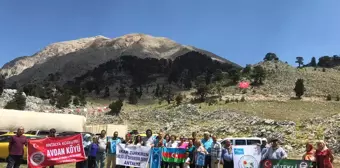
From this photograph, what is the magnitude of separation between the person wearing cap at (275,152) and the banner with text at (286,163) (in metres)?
0.12

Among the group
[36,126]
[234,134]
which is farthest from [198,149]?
[234,134]

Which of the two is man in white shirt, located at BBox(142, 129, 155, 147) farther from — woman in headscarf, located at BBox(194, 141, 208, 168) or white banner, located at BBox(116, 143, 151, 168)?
woman in headscarf, located at BBox(194, 141, 208, 168)

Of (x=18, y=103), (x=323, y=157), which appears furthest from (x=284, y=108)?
(x=323, y=157)

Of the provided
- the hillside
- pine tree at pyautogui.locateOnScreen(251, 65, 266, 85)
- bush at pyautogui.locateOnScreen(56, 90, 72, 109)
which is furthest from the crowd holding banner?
pine tree at pyautogui.locateOnScreen(251, 65, 266, 85)

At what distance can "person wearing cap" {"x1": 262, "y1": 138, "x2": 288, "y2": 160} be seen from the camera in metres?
12.4

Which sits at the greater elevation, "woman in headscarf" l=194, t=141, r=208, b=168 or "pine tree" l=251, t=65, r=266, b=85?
"pine tree" l=251, t=65, r=266, b=85

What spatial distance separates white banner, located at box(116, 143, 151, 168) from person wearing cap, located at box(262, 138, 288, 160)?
401 centimetres

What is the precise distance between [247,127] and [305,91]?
43.7 meters

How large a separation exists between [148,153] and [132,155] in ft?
1.86

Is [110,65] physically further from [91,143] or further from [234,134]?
[91,143]

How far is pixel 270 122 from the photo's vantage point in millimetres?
46938

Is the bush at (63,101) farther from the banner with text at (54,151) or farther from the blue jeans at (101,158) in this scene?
the banner with text at (54,151)

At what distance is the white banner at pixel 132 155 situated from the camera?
13883 mm

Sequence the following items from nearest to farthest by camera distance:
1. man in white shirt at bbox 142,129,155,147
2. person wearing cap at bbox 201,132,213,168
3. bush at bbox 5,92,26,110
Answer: person wearing cap at bbox 201,132,213,168
man in white shirt at bbox 142,129,155,147
bush at bbox 5,92,26,110
